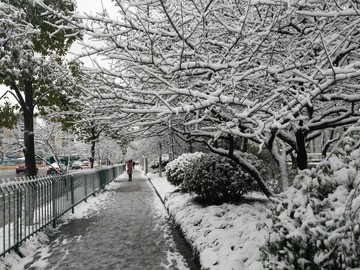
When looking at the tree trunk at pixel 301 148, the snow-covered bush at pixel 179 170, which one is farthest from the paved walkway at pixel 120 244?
the snow-covered bush at pixel 179 170

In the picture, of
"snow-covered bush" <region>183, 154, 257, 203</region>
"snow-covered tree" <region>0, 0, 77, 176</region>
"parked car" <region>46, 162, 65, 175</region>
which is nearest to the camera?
"snow-covered tree" <region>0, 0, 77, 176</region>

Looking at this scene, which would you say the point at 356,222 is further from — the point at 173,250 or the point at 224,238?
the point at 173,250

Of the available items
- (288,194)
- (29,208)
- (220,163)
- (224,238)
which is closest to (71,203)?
(29,208)

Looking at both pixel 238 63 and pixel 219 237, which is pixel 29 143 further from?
pixel 238 63

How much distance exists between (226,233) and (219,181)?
8.86 feet

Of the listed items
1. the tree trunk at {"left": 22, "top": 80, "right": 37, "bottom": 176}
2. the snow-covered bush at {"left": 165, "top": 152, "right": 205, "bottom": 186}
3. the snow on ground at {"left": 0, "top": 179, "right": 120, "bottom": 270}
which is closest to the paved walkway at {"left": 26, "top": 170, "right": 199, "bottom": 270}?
the snow on ground at {"left": 0, "top": 179, "right": 120, "bottom": 270}

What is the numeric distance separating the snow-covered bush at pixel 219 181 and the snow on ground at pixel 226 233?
0.45 meters

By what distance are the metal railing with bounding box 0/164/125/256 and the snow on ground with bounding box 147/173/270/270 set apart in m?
3.07

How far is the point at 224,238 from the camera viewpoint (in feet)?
19.1

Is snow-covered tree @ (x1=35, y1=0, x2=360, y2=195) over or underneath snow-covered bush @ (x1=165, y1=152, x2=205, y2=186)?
over

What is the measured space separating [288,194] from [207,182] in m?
5.63

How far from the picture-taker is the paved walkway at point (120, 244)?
6022 millimetres

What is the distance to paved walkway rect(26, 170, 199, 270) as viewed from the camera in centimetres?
602

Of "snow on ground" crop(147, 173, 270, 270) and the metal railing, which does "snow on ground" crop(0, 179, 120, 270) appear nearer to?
the metal railing
